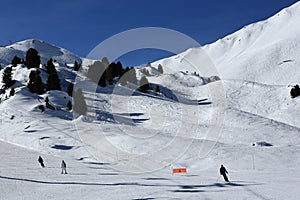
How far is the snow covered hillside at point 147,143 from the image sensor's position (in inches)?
788

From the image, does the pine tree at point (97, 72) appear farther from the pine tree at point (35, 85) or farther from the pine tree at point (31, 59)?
the pine tree at point (35, 85)

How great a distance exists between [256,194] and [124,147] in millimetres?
25157

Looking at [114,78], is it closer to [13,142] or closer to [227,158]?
[13,142]

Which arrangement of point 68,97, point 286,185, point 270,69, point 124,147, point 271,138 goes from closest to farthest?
point 286,185, point 124,147, point 271,138, point 68,97, point 270,69

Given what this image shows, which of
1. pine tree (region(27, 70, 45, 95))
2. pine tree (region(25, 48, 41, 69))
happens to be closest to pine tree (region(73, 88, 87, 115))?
pine tree (region(27, 70, 45, 95))

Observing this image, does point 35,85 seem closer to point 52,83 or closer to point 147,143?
point 52,83

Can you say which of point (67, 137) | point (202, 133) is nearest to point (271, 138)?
point (202, 133)

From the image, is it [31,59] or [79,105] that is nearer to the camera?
[79,105]

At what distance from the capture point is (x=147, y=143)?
41.6m

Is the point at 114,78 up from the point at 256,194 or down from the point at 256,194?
up

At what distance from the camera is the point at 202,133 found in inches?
2112

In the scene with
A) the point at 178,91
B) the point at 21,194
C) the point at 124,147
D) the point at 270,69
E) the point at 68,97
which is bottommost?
the point at 21,194

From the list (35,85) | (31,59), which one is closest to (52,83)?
(35,85)

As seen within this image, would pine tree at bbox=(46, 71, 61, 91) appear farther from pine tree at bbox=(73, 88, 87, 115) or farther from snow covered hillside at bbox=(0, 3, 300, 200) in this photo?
pine tree at bbox=(73, 88, 87, 115)
